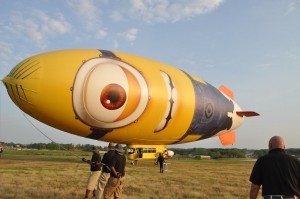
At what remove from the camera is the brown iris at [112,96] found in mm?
12383

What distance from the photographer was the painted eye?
1216 cm

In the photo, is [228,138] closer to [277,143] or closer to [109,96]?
[109,96]

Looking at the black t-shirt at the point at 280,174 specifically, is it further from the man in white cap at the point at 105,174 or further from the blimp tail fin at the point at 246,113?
the blimp tail fin at the point at 246,113

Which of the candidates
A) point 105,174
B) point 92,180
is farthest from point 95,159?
point 105,174

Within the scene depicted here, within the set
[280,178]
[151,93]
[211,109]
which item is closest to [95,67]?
[151,93]

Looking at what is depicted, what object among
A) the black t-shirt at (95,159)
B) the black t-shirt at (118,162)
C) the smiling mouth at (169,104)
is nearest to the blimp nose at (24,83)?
the black t-shirt at (95,159)

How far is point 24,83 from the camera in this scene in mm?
11445

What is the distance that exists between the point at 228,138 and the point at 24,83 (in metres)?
15.2

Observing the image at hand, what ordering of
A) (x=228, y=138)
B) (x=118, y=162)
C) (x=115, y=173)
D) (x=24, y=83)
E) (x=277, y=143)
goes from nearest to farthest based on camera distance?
1. (x=277, y=143)
2. (x=115, y=173)
3. (x=118, y=162)
4. (x=24, y=83)
5. (x=228, y=138)

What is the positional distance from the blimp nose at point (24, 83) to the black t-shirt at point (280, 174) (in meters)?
8.72

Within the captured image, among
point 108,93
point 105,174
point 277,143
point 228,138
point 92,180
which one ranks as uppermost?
point 108,93

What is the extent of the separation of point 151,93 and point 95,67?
2725mm

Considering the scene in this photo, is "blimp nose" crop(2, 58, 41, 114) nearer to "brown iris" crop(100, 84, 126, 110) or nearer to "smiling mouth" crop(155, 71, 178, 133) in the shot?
"brown iris" crop(100, 84, 126, 110)

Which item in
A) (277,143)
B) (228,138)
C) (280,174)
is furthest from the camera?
(228,138)
